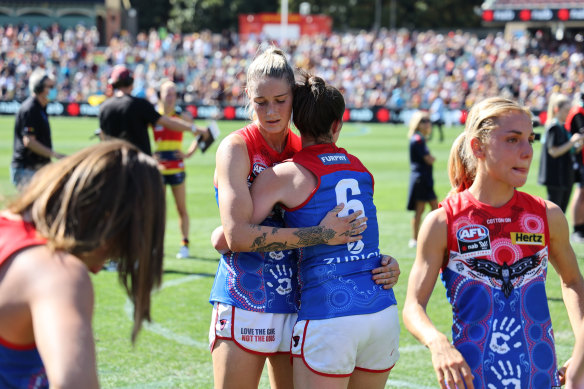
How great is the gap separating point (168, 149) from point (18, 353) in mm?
7805

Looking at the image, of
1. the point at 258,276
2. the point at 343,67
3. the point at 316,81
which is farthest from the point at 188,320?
the point at 343,67

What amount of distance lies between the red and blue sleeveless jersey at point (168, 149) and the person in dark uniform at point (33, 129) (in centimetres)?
143

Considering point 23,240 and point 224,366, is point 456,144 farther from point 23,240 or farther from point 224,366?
point 23,240

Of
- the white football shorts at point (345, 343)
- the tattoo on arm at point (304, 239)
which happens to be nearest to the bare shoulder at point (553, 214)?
the white football shorts at point (345, 343)

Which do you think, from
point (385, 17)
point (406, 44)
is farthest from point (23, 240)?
point (385, 17)

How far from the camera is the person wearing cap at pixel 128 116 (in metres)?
8.23

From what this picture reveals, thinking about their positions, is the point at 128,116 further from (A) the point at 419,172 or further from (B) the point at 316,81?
(B) the point at 316,81

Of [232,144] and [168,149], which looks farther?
[168,149]

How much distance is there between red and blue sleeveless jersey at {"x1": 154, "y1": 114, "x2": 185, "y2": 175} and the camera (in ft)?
31.3

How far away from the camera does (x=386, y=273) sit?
314 centimetres

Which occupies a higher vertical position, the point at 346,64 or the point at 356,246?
the point at 356,246

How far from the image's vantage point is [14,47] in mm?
50156

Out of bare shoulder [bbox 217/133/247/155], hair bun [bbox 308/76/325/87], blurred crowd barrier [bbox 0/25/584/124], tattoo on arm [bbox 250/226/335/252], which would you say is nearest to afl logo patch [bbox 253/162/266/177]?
bare shoulder [bbox 217/133/247/155]

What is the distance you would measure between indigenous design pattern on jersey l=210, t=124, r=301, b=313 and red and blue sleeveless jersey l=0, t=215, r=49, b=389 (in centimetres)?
130
